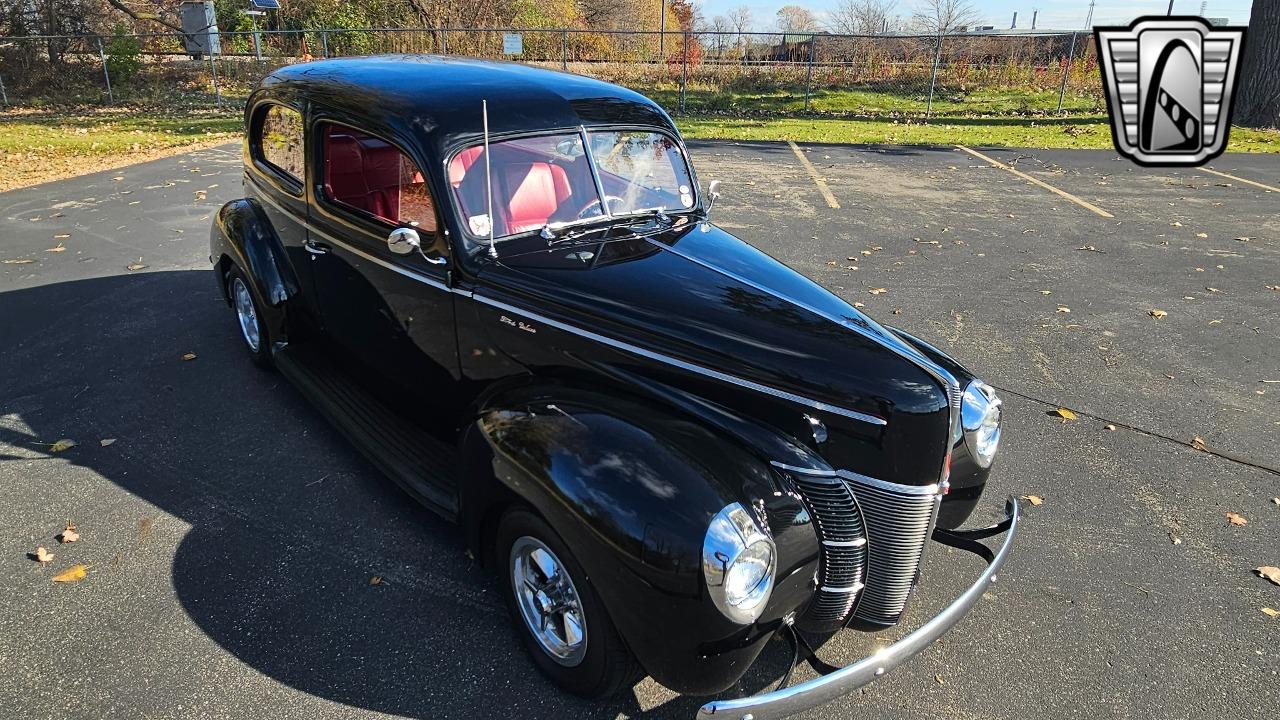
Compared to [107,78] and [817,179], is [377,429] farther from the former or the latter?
[107,78]

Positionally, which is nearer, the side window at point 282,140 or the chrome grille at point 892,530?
the chrome grille at point 892,530

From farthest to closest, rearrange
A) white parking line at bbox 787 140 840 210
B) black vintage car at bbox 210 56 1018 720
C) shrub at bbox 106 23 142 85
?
shrub at bbox 106 23 142 85 → white parking line at bbox 787 140 840 210 → black vintage car at bbox 210 56 1018 720

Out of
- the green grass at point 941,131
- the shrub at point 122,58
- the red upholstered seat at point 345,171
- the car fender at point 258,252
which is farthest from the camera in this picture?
the shrub at point 122,58

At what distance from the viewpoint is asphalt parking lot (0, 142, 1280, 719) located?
2.85 m

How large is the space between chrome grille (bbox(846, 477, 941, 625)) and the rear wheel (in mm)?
3979

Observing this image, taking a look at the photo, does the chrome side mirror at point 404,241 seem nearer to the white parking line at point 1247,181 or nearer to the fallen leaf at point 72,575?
the fallen leaf at point 72,575

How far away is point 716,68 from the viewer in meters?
21.8

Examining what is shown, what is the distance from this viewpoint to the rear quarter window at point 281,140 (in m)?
4.48

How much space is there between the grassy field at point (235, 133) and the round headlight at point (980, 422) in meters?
13.5

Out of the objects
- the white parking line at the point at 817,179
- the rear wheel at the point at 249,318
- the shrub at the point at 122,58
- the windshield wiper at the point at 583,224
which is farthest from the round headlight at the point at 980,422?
the shrub at the point at 122,58

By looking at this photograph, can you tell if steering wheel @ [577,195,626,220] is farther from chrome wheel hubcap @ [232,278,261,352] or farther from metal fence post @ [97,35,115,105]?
metal fence post @ [97,35,115,105]

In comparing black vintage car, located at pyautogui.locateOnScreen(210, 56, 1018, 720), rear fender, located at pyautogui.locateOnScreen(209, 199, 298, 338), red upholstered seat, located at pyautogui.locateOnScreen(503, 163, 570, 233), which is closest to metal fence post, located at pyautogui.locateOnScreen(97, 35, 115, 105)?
rear fender, located at pyautogui.locateOnScreen(209, 199, 298, 338)

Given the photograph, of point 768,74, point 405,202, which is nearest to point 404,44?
point 768,74

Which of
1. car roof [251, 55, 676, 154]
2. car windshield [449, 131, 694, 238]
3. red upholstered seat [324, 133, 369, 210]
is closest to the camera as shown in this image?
car windshield [449, 131, 694, 238]
